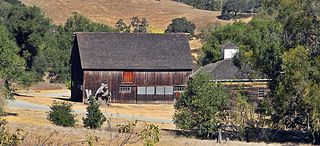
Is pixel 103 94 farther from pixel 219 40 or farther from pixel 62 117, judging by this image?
pixel 219 40

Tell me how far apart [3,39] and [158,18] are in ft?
383

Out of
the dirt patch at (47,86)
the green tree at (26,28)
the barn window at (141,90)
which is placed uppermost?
the green tree at (26,28)

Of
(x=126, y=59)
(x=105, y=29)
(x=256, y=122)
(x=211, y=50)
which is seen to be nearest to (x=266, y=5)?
(x=256, y=122)

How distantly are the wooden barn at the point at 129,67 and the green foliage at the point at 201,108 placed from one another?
25793mm

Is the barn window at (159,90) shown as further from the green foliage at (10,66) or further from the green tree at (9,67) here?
the green foliage at (10,66)

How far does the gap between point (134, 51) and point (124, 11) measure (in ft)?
340

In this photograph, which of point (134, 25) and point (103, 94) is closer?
point (103, 94)

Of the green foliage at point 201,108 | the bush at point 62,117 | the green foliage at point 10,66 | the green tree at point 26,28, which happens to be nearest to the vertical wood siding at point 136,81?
the green foliage at point 10,66

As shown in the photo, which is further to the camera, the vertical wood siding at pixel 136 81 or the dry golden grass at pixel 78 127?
the vertical wood siding at pixel 136 81

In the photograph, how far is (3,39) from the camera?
2103 inches

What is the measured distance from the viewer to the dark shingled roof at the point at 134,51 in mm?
69562

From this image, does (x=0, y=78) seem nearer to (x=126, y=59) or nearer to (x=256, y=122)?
(x=256, y=122)

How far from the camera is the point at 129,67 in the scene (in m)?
69.8

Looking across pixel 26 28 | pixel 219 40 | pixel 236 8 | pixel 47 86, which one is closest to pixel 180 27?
pixel 236 8
